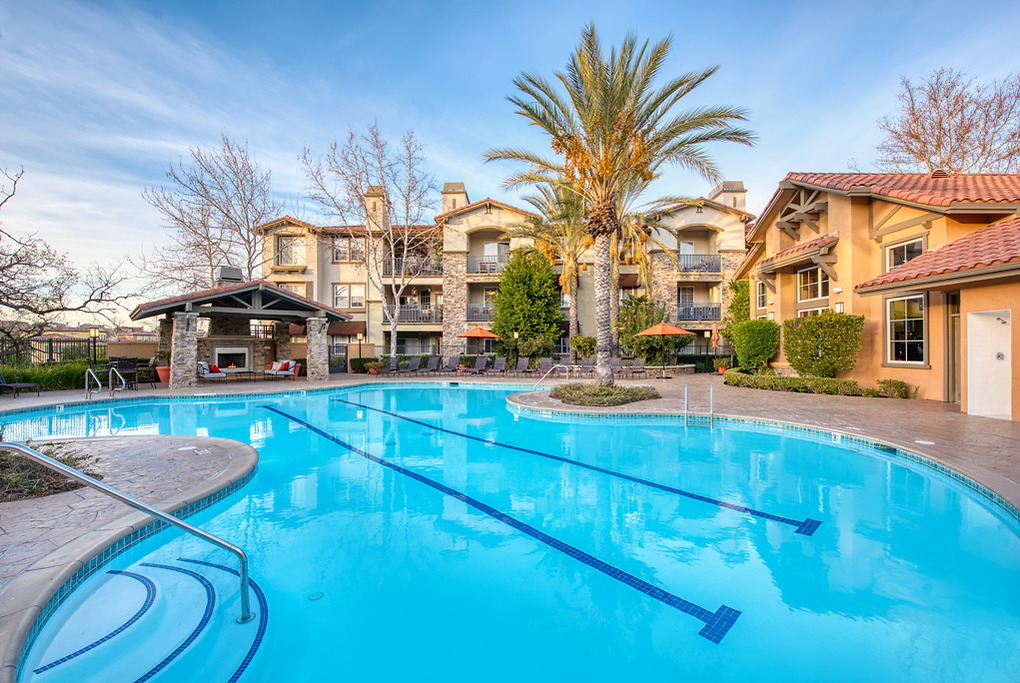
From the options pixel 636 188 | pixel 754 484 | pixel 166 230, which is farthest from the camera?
pixel 166 230

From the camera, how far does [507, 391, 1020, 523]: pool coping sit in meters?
5.28

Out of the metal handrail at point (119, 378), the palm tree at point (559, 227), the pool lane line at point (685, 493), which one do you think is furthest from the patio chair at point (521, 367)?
the metal handrail at point (119, 378)

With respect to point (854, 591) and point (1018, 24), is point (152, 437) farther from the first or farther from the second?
point (1018, 24)

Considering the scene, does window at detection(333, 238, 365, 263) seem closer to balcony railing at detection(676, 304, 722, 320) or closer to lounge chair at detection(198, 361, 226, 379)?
lounge chair at detection(198, 361, 226, 379)

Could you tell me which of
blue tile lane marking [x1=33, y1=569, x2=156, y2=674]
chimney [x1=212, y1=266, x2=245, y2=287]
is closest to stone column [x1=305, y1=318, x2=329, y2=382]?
chimney [x1=212, y1=266, x2=245, y2=287]

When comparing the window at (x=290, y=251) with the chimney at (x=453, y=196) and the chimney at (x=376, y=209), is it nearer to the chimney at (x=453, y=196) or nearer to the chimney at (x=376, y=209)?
the chimney at (x=376, y=209)

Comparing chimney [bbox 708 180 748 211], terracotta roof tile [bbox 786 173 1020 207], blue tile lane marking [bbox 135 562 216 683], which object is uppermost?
chimney [bbox 708 180 748 211]

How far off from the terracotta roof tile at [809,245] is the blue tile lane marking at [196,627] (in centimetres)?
1746

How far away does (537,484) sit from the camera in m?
7.07

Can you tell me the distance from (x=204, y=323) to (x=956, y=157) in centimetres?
4066

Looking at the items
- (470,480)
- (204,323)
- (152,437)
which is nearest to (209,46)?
(152,437)

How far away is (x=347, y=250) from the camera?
30.0 meters

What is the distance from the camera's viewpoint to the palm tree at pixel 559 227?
22.4 m

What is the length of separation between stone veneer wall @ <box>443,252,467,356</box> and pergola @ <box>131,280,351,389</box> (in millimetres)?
7116
